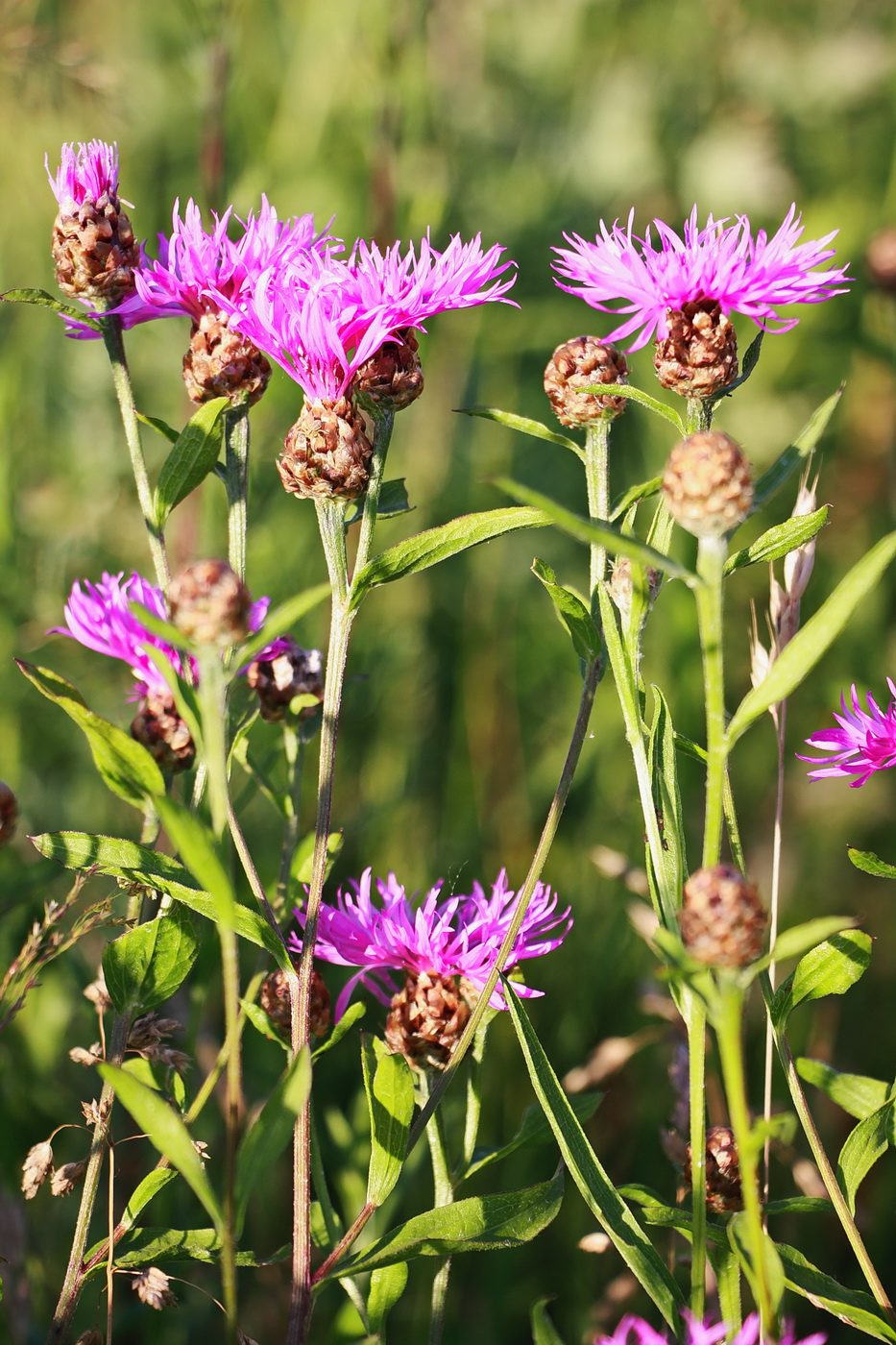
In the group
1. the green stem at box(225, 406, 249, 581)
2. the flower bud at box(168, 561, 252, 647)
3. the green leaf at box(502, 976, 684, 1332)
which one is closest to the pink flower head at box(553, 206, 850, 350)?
the green stem at box(225, 406, 249, 581)

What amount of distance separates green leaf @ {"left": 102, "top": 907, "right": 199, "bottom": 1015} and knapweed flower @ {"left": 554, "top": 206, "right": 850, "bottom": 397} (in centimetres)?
52

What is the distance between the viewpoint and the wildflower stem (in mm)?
851

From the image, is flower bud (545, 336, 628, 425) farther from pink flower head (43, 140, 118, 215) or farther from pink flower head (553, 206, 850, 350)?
pink flower head (43, 140, 118, 215)

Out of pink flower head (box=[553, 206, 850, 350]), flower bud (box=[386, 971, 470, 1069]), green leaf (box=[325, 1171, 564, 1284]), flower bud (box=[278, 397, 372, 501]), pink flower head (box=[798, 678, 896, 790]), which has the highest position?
pink flower head (box=[553, 206, 850, 350])

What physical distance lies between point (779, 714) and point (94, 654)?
1.16m

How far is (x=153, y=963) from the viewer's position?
796 mm

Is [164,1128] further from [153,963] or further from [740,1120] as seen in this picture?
[740,1120]

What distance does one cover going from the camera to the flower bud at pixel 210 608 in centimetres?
62

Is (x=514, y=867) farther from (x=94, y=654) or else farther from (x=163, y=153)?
(x=163, y=153)

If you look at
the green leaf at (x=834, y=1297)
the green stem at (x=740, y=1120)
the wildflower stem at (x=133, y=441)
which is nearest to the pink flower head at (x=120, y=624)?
the wildflower stem at (x=133, y=441)

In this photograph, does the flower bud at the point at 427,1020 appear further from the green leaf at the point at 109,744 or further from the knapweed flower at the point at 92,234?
the knapweed flower at the point at 92,234

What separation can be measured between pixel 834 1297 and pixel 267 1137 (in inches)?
Answer: 15.4

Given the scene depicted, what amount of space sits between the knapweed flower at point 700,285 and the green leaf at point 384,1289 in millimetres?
657

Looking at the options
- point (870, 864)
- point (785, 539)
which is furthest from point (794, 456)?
point (870, 864)
